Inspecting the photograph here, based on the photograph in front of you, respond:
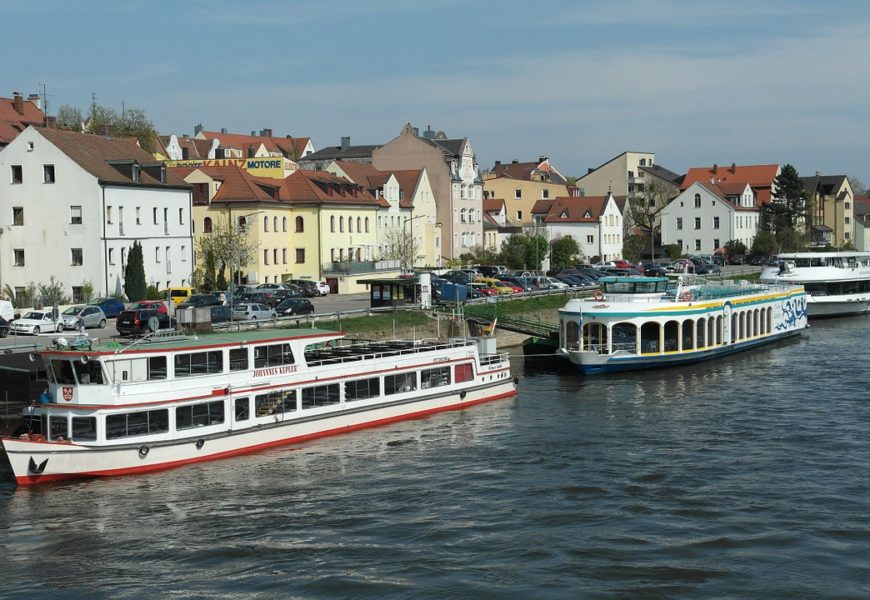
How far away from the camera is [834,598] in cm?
2231

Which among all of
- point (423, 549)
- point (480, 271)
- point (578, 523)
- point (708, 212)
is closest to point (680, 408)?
point (578, 523)

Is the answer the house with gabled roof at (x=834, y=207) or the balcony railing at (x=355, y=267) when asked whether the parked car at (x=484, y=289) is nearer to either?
the balcony railing at (x=355, y=267)

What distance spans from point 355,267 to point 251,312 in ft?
98.1

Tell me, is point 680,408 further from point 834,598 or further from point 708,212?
point 708,212

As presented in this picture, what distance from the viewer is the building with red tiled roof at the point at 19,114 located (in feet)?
259

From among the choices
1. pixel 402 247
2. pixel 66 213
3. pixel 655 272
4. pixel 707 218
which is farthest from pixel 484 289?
pixel 707 218

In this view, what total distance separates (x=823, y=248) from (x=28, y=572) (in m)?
112

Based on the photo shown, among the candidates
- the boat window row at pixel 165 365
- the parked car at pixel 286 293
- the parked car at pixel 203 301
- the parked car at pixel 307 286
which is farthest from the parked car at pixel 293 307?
the boat window row at pixel 165 365

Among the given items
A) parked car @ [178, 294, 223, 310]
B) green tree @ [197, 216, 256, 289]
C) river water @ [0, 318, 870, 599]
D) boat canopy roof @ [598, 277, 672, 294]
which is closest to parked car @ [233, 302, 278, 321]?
parked car @ [178, 294, 223, 310]

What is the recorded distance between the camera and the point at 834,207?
485 feet

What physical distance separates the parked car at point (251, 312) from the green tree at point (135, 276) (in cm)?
1489

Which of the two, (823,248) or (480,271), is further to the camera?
(823,248)

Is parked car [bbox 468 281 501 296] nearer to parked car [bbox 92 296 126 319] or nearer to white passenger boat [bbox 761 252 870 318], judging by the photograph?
white passenger boat [bbox 761 252 870 318]

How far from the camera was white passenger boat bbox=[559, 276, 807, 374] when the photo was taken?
50094 mm
